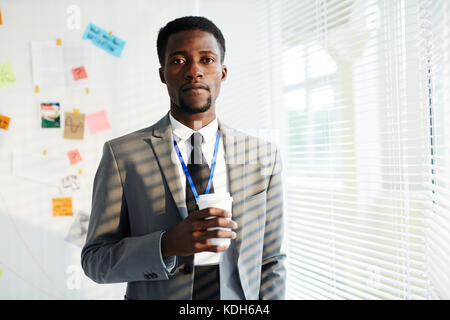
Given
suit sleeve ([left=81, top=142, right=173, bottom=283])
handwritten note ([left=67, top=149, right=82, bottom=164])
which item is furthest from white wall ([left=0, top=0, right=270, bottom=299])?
suit sleeve ([left=81, top=142, right=173, bottom=283])

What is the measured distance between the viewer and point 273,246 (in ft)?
3.91

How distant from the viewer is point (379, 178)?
4.29ft

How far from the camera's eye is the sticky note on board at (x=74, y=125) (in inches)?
81.0

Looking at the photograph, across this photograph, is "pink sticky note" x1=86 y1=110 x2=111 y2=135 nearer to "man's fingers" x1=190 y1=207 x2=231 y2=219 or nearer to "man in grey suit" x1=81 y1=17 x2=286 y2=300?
"man in grey suit" x1=81 y1=17 x2=286 y2=300

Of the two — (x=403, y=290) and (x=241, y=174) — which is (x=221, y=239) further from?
(x=403, y=290)

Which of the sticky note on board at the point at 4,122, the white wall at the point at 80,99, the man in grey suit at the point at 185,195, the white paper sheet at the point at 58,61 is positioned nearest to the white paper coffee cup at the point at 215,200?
the man in grey suit at the point at 185,195

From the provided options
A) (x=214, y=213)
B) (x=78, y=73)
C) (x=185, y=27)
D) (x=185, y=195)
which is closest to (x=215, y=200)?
(x=214, y=213)

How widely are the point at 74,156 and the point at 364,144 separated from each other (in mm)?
1650

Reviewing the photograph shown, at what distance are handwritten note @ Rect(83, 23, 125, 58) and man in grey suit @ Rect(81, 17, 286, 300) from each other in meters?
1.03

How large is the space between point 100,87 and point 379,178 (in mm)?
1665

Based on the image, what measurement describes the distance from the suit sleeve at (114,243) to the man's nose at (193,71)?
341 mm

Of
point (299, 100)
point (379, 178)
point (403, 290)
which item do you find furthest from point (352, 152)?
point (403, 290)

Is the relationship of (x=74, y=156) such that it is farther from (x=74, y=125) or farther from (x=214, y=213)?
(x=214, y=213)

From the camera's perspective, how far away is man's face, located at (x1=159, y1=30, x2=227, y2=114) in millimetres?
1100
